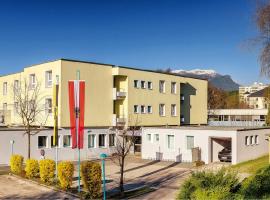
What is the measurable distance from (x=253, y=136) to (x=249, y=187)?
23.0 meters

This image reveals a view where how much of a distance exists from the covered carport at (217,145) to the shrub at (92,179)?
16360 mm

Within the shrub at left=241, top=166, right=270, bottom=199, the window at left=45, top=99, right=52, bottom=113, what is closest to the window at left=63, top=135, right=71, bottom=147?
the window at left=45, top=99, right=52, bottom=113

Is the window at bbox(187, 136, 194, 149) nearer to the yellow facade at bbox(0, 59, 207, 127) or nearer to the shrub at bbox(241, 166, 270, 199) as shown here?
the yellow facade at bbox(0, 59, 207, 127)

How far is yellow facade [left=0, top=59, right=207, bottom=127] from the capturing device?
122ft

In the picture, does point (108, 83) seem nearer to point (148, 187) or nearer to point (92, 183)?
point (148, 187)

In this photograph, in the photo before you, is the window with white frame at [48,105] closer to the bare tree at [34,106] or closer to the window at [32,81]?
the bare tree at [34,106]

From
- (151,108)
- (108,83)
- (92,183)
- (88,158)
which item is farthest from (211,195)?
(151,108)

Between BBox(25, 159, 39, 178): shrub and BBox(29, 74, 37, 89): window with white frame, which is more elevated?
BBox(29, 74, 37, 89): window with white frame

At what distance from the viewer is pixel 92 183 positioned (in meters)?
19.5

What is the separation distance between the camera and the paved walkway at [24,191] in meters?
20.1

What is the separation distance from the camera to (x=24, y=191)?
840 inches

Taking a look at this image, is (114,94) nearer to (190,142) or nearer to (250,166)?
(190,142)

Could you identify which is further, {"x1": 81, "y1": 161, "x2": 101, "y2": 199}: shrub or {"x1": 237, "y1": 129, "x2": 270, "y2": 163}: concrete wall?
{"x1": 237, "y1": 129, "x2": 270, "y2": 163}: concrete wall

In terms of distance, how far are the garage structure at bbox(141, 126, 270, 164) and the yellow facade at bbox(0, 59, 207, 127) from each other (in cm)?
572
